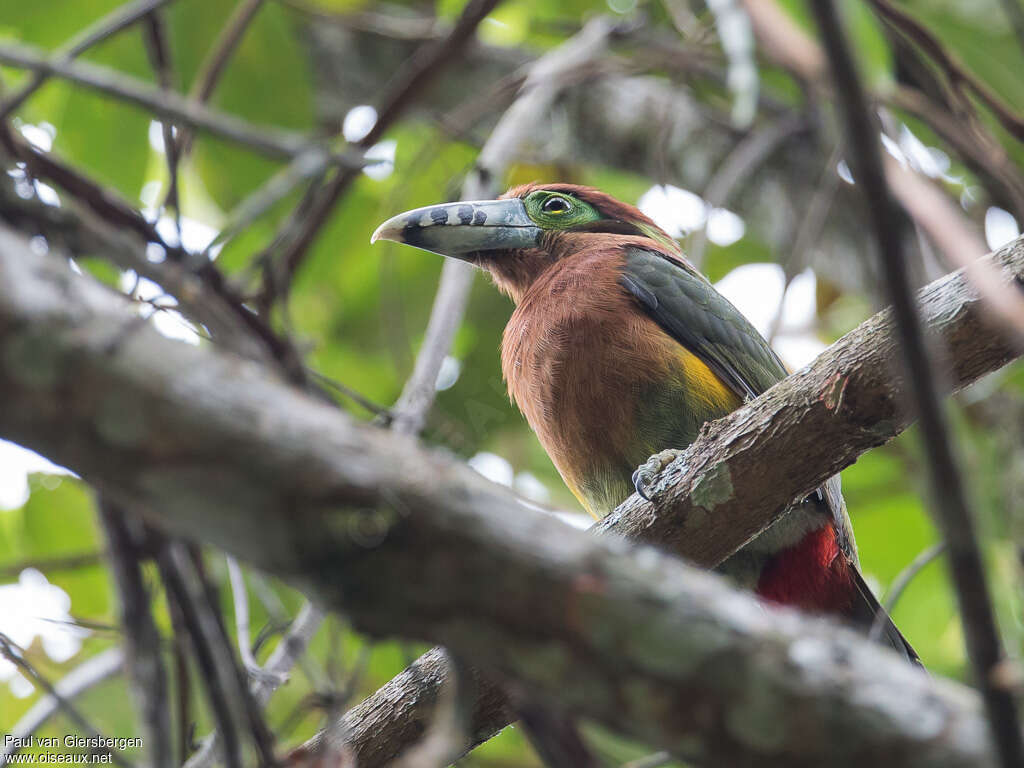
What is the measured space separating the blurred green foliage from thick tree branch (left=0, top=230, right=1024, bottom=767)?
236 cm

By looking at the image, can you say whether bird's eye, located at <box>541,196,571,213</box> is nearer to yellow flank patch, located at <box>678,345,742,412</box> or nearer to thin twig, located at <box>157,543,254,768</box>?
yellow flank patch, located at <box>678,345,742,412</box>

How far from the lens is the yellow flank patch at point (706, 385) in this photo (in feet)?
9.77

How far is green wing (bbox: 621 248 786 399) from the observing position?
10.2ft

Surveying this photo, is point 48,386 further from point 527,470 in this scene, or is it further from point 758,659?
point 527,470

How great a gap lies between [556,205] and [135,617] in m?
2.60

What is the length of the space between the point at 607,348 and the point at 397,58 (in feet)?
9.20

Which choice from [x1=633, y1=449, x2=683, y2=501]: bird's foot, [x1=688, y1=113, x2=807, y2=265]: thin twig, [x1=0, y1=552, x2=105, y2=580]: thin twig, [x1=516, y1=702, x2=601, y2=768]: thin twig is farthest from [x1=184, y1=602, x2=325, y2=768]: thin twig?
[x1=688, y1=113, x2=807, y2=265]: thin twig

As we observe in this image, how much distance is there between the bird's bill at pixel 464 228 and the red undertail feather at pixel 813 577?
4.65ft

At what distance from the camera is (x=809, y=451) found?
198cm

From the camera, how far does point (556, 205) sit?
3.85 meters

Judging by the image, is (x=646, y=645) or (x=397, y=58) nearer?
(x=646, y=645)

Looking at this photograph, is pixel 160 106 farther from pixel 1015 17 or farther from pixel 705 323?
pixel 1015 17

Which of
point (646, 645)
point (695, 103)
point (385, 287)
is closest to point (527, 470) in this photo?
point (385, 287)

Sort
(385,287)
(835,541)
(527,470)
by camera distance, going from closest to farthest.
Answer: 1. (835,541)
2. (385,287)
3. (527,470)
